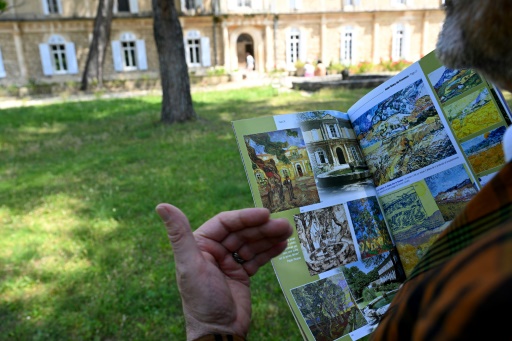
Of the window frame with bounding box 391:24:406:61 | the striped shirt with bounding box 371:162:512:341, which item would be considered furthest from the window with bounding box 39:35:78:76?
the striped shirt with bounding box 371:162:512:341

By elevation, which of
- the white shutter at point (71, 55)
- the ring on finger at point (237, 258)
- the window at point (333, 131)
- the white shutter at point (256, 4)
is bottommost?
the ring on finger at point (237, 258)

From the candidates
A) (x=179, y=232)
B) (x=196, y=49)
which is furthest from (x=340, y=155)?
(x=196, y=49)

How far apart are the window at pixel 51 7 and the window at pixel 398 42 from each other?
17264 millimetres

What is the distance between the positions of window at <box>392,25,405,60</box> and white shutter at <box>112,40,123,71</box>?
47.8ft

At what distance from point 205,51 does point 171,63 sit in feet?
45.8

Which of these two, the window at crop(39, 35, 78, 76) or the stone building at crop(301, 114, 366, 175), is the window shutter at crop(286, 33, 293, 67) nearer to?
the window at crop(39, 35, 78, 76)

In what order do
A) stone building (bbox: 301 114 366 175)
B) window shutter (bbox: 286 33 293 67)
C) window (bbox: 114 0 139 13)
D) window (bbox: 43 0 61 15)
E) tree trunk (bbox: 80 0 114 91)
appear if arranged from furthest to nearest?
window shutter (bbox: 286 33 293 67), window (bbox: 114 0 139 13), window (bbox: 43 0 61 15), tree trunk (bbox: 80 0 114 91), stone building (bbox: 301 114 366 175)

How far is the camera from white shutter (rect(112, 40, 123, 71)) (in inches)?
812

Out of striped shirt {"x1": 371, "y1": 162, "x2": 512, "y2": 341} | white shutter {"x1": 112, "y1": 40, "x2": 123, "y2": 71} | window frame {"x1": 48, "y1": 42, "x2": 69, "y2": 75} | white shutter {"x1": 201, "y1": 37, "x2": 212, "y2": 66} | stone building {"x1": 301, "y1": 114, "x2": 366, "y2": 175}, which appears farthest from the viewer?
white shutter {"x1": 201, "y1": 37, "x2": 212, "y2": 66}

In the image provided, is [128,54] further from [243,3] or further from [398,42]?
[398,42]

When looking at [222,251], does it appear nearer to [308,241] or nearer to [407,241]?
[308,241]

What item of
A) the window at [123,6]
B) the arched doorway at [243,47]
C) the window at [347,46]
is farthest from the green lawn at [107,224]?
the window at [347,46]

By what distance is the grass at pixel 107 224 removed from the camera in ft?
8.36

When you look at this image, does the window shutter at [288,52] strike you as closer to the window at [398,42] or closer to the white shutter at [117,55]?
the window at [398,42]
